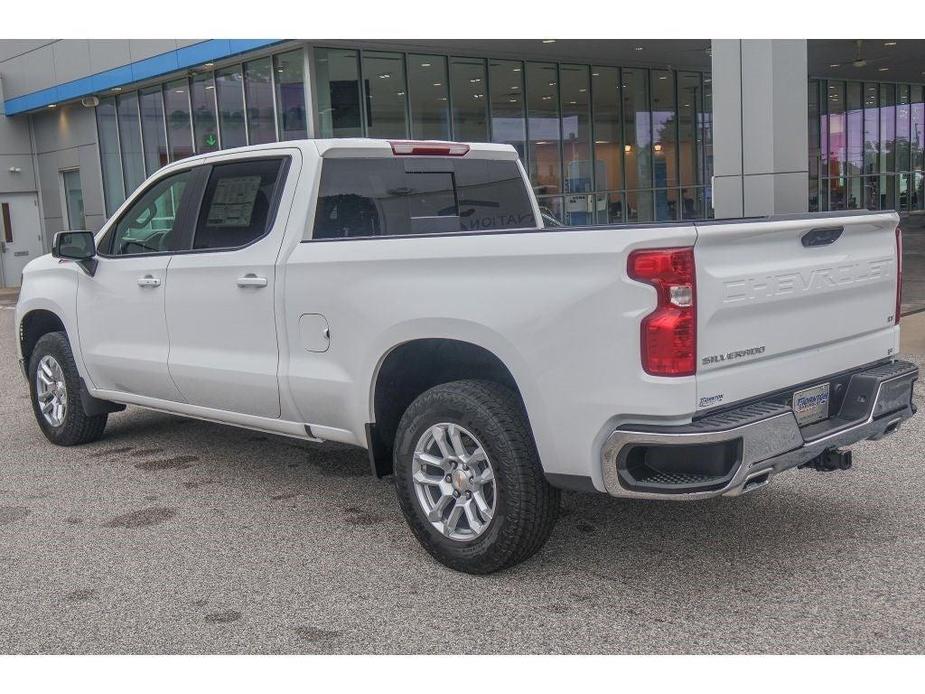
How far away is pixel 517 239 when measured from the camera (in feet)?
13.1

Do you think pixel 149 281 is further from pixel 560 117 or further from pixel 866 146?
pixel 866 146

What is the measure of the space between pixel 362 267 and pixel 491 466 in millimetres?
1137

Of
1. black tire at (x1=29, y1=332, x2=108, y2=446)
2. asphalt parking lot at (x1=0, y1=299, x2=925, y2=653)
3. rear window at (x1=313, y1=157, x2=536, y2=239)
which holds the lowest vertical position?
asphalt parking lot at (x1=0, y1=299, x2=925, y2=653)

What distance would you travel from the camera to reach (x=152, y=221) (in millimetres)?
6484

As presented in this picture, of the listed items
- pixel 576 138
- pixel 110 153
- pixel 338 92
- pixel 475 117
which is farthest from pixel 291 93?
pixel 576 138

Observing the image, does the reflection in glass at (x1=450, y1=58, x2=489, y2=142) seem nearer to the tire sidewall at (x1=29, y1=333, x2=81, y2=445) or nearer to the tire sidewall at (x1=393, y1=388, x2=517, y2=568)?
the tire sidewall at (x1=29, y1=333, x2=81, y2=445)

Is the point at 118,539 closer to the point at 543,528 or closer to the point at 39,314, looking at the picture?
the point at 543,528

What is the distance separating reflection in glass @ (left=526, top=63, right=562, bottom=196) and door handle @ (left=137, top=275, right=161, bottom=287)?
17.6 m

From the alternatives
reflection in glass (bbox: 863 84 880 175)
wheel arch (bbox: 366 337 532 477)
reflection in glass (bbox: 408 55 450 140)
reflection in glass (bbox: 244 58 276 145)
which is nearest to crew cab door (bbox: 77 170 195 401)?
wheel arch (bbox: 366 337 532 477)

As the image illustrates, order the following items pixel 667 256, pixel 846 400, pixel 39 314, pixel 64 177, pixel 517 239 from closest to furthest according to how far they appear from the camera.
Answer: pixel 667 256
pixel 517 239
pixel 846 400
pixel 39 314
pixel 64 177

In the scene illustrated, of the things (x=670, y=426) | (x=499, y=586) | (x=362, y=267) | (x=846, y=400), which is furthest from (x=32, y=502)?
(x=846, y=400)

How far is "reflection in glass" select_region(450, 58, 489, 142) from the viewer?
2134 centimetres

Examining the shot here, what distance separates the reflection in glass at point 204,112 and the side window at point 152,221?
50.3ft

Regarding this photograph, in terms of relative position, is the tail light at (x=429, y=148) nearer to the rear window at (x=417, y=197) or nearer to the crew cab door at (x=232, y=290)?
the rear window at (x=417, y=197)
